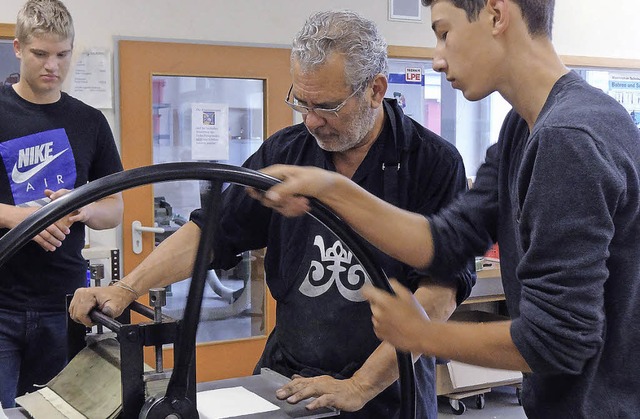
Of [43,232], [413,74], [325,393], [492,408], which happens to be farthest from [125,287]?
[413,74]

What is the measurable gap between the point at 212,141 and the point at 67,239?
5.57 feet

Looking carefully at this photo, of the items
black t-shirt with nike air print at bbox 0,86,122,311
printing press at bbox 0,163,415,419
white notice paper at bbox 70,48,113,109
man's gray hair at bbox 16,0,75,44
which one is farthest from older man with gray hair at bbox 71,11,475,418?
white notice paper at bbox 70,48,113,109

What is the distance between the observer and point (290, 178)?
109cm

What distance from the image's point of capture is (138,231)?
3.55m

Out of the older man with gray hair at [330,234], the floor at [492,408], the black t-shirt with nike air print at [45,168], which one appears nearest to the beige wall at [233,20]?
the black t-shirt with nike air print at [45,168]

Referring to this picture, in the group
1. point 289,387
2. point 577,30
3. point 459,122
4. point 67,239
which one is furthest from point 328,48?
point 577,30

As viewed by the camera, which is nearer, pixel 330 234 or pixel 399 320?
pixel 399 320

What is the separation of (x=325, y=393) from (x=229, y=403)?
0.16m

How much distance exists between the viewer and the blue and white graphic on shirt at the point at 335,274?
151 centimetres

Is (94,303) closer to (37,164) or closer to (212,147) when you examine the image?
(37,164)

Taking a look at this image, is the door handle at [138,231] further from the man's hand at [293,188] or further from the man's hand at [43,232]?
the man's hand at [293,188]

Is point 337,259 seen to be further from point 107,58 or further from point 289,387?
point 107,58

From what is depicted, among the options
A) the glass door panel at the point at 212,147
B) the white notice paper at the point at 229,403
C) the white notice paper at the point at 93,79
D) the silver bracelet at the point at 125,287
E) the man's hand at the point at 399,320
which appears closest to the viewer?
the man's hand at the point at 399,320

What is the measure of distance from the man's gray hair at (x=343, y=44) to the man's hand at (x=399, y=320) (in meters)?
0.58
